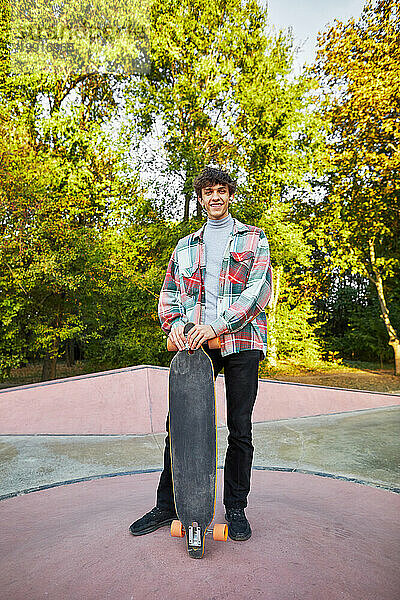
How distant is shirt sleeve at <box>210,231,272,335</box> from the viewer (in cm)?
173

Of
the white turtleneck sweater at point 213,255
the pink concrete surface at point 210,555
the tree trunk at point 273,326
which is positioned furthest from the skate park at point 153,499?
the tree trunk at point 273,326

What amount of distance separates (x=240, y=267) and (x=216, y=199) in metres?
0.30

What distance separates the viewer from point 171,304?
6.47ft

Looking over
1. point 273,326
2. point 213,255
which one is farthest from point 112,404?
point 273,326

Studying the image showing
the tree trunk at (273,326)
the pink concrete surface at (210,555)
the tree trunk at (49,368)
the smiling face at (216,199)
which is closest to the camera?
the pink concrete surface at (210,555)

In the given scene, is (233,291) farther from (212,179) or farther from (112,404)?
(112,404)

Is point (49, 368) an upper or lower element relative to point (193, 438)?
lower

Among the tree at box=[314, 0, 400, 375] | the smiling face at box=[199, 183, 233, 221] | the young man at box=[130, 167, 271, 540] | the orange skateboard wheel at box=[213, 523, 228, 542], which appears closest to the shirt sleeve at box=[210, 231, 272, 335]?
the young man at box=[130, 167, 271, 540]

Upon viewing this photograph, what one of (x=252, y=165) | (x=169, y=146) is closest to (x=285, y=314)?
(x=252, y=165)

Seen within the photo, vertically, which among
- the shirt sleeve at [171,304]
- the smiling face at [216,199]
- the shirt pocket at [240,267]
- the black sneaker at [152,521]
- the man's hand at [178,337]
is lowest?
the black sneaker at [152,521]

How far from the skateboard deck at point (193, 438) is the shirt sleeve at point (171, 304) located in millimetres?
223

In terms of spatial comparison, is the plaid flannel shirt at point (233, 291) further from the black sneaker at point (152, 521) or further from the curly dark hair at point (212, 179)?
the black sneaker at point (152, 521)

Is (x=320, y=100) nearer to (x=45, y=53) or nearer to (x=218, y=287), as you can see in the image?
(x=45, y=53)

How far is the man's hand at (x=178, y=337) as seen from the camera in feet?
5.70
